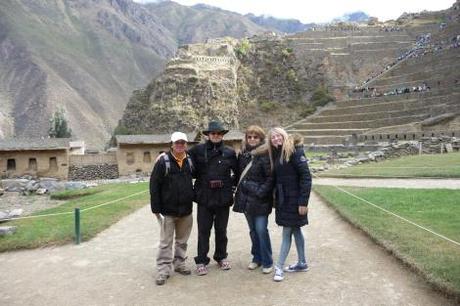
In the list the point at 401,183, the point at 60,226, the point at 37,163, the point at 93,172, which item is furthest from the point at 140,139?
the point at 60,226

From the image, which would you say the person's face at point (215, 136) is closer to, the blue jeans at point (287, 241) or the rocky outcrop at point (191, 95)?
the blue jeans at point (287, 241)

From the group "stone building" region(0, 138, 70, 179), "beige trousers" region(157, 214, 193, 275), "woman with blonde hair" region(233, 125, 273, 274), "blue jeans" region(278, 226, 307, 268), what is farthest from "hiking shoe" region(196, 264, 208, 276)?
"stone building" region(0, 138, 70, 179)

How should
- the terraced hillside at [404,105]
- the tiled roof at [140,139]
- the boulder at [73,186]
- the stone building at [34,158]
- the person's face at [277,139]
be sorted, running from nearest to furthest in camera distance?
the person's face at [277,139], the boulder at [73,186], the stone building at [34,158], the tiled roof at [140,139], the terraced hillside at [404,105]

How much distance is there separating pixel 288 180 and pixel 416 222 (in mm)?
4651

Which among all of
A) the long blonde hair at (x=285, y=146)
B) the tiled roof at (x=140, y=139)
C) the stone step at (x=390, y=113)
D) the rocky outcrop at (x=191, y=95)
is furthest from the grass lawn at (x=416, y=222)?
the rocky outcrop at (x=191, y=95)

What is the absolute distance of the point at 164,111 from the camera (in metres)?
71.8

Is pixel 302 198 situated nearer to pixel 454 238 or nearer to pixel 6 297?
pixel 454 238

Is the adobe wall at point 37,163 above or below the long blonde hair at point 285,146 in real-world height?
below

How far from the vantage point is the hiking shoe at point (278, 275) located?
7.70 m

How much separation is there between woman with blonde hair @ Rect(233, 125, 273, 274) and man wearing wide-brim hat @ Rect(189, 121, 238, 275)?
22cm

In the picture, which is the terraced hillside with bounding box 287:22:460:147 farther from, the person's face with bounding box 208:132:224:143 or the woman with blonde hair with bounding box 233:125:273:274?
the person's face with bounding box 208:132:224:143

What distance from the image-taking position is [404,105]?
50.6 m

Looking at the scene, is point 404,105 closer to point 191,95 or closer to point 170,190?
point 191,95

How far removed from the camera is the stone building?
1512 inches
